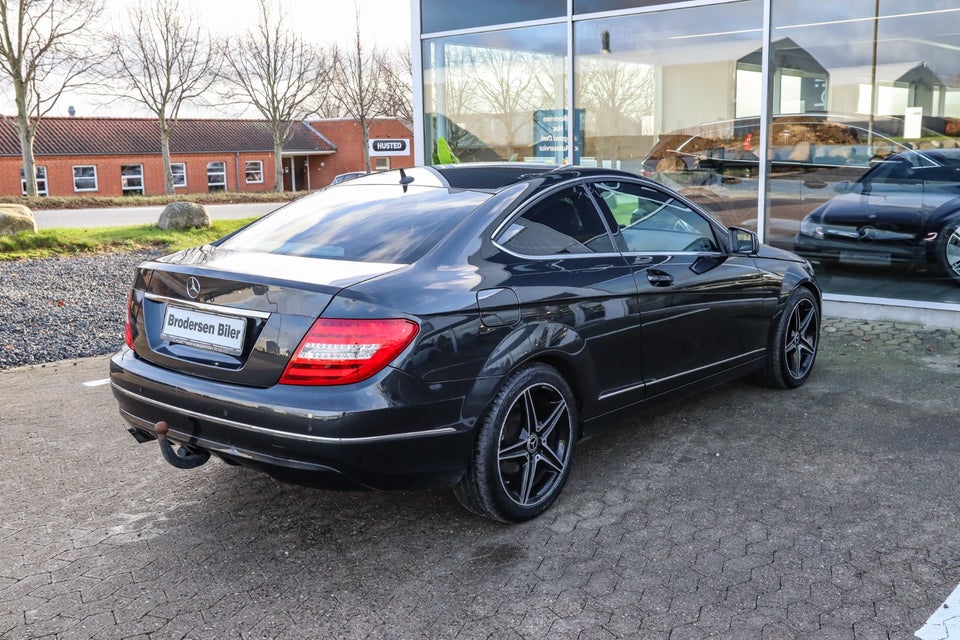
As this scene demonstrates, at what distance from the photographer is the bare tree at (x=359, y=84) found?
149 feet

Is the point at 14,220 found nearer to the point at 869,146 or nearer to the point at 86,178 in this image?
the point at 869,146

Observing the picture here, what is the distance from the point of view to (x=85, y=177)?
1927 inches

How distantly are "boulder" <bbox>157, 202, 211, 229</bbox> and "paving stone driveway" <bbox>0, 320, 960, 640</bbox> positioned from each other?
12801 mm

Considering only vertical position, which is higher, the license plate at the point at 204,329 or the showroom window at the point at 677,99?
the showroom window at the point at 677,99

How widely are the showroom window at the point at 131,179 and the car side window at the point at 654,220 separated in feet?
163

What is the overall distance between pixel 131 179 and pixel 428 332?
5150 cm

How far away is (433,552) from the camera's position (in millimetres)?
3760

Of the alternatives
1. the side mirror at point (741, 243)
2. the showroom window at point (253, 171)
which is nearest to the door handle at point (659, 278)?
the side mirror at point (741, 243)

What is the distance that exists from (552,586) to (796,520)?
4.14 feet

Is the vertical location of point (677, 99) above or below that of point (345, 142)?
below

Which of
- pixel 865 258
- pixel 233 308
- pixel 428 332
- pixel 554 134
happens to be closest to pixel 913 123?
pixel 865 258

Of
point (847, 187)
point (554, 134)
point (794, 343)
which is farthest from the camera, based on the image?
point (554, 134)

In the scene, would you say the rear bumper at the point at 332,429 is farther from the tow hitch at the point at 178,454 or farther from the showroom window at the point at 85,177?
the showroom window at the point at 85,177

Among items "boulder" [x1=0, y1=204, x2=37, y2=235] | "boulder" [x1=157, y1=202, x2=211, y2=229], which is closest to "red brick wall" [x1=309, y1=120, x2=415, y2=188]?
"boulder" [x1=157, y1=202, x2=211, y2=229]
